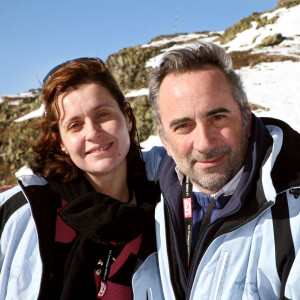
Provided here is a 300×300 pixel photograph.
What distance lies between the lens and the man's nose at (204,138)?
253cm

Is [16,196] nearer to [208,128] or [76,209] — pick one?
[76,209]

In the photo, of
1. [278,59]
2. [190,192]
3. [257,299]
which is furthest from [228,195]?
[278,59]

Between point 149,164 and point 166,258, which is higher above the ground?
point 149,164

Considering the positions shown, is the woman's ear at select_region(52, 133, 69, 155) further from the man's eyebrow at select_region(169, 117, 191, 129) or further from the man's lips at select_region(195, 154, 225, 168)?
the man's lips at select_region(195, 154, 225, 168)

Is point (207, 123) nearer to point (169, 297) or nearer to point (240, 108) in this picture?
point (240, 108)

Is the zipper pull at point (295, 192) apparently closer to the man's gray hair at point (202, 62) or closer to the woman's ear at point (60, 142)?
the man's gray hair at point (202, 62)

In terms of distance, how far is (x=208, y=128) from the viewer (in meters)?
2.57

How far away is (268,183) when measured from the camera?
2.08 m

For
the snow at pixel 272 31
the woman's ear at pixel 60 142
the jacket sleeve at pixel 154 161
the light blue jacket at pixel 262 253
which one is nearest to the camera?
the light blue jacket at pixel 262 253

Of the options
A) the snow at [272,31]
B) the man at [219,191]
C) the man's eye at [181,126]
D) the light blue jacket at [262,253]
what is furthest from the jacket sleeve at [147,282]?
the snow at [272,31]

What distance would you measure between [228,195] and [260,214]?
45 centimetres

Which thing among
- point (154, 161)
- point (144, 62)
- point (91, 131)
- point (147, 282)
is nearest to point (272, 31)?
point (144, 62)

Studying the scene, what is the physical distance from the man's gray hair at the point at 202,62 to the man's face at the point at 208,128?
2.5 inches

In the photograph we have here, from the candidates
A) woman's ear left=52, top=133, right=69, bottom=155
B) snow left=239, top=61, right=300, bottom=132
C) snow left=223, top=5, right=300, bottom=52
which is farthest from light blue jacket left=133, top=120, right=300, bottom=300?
snow left=223, top=5, right=300, bottom=52
